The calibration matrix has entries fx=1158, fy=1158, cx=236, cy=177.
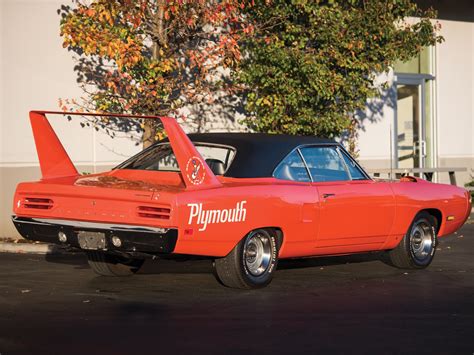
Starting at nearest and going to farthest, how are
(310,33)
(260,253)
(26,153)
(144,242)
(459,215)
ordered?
1. (144,242)
2. (260,253)
3. (459,215)
4. (26,153)
5. (310,33)

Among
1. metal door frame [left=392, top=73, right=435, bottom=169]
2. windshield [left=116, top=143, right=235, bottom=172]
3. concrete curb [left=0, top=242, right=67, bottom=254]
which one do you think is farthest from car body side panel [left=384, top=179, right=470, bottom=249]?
metal door frame [left=392, top=73, right=435, bottom=169]

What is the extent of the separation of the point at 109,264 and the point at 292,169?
6.84 ft

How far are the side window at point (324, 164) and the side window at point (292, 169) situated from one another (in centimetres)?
10

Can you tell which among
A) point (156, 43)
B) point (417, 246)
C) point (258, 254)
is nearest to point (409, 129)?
point (156, 43)

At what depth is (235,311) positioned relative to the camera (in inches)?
372

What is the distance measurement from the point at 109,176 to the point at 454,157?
14.4 m

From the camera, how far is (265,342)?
315 inches

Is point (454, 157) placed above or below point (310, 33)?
below

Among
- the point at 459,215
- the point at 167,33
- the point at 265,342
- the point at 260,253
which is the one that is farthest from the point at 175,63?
the point at 265,342

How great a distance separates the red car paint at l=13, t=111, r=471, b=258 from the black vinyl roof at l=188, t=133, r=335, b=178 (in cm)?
13

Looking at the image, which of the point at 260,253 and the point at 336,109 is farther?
the point at 336,109

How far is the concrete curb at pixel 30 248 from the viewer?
14737 mm

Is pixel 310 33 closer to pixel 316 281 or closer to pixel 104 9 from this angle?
pixel 104 9

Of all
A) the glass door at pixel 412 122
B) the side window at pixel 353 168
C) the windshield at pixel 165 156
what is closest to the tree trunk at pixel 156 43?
the windshield at pixel 165 156
